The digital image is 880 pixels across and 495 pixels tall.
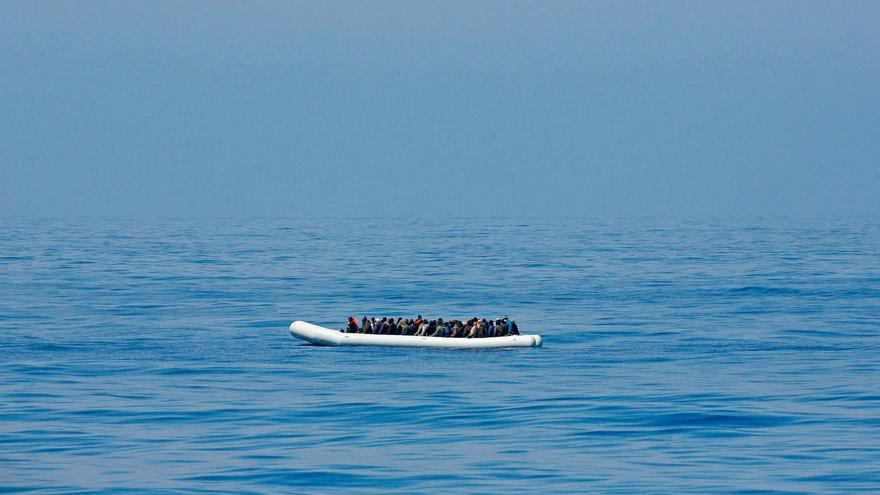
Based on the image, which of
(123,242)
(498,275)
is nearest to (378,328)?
(498,275)

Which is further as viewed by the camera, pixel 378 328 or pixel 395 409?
pixel 378 328

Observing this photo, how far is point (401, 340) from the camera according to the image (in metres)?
56.1

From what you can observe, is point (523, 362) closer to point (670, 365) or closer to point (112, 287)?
point (670, 365)

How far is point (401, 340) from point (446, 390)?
44.2ft

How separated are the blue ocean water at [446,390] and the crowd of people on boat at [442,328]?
5.48ft

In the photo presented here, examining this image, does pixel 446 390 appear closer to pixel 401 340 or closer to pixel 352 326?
pixel 401 340

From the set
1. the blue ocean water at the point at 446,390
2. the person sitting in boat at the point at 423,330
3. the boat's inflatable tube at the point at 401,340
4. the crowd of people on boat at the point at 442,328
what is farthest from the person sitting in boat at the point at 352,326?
the person sitting in boat at the point at 423,330

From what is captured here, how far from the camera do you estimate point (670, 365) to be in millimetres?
49000

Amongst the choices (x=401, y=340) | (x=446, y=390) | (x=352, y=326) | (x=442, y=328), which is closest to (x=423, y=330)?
(x=442, y=328)

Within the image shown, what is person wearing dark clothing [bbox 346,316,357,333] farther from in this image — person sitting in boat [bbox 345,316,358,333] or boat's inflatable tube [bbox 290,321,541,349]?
boat's inflatable tube [bbox 290,321,541,349]

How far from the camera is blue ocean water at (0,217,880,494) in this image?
2989 cm

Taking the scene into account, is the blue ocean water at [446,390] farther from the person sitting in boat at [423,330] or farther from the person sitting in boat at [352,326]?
the person sitting in boat at [352,326]

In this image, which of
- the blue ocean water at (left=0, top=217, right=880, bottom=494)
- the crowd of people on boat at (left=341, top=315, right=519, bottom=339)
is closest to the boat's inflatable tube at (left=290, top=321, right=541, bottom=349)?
the crowd of people on boat at (left=341, top=315, right=519, bottom=339)

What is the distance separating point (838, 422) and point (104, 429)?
1838 cm
